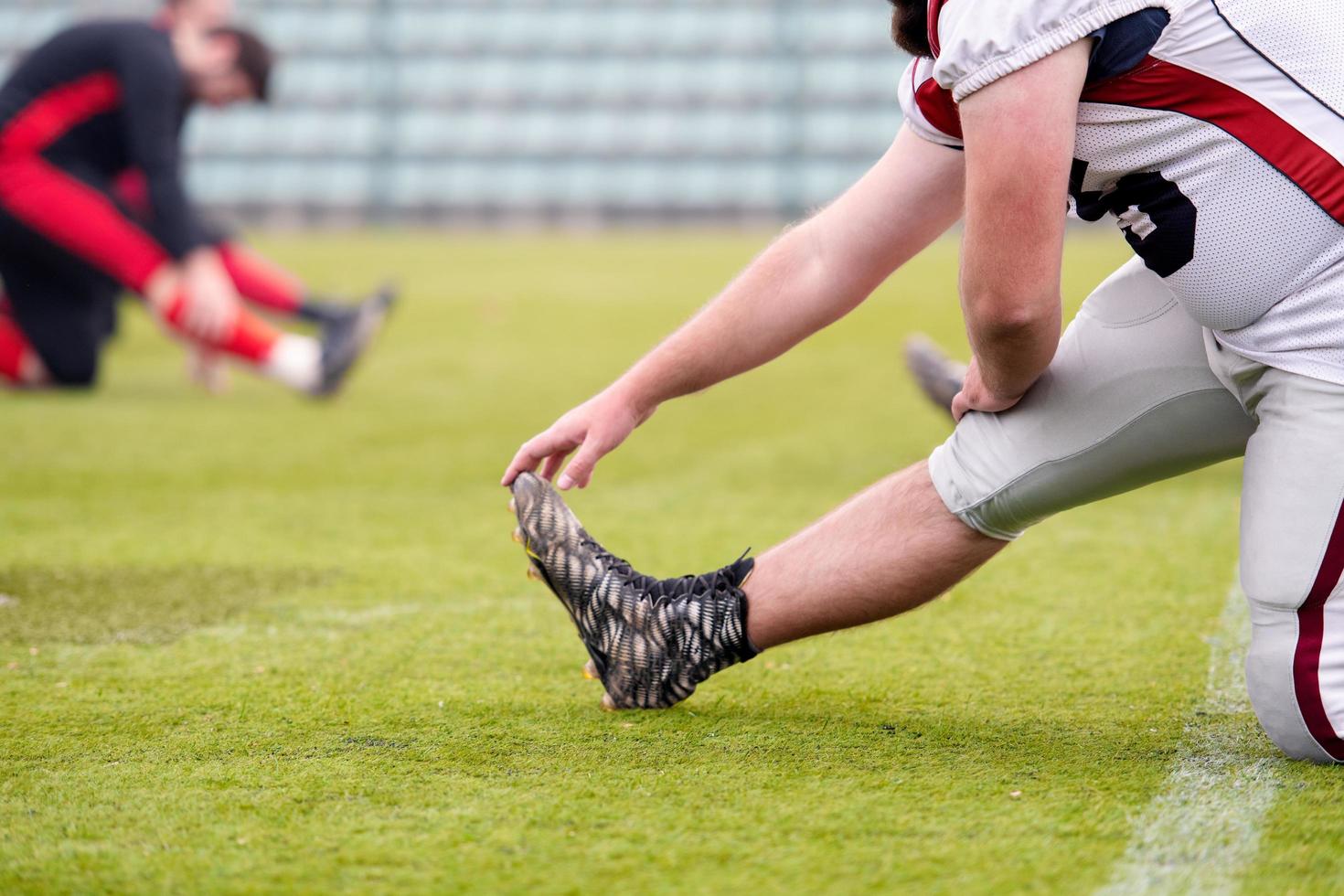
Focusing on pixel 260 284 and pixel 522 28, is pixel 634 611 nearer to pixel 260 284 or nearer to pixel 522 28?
pixel 260 284

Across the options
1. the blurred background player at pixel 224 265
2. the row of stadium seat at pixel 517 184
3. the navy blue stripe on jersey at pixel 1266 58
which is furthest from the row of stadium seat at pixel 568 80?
the navy blue stripe on jersey at pixel 1266 58

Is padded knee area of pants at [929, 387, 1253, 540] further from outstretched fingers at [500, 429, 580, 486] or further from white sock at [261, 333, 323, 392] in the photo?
white sock at [261, 333, 323, 392]

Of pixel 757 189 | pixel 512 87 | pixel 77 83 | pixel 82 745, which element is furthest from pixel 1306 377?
pixel 512 87

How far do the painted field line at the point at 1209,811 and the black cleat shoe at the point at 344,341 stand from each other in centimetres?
277

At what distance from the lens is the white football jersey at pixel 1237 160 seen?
3.82 ft

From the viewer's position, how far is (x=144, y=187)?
3764mm

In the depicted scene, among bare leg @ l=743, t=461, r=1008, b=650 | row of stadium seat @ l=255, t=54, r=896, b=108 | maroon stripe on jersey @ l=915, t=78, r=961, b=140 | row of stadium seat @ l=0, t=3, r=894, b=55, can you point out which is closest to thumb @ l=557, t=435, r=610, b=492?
bare leg @ l=743, t=461, r=1008, b=650

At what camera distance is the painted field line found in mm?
1042

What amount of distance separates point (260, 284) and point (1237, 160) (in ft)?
10.8

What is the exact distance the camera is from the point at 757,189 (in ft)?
38.2

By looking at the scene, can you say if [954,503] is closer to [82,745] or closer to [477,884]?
[477,884]

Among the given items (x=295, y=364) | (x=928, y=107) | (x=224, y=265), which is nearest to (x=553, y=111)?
(x=224, y=265)

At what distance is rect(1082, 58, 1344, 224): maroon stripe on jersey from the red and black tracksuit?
9.73ft

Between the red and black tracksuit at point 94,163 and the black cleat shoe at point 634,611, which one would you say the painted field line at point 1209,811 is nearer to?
the black cleat shoe at point 634,611
